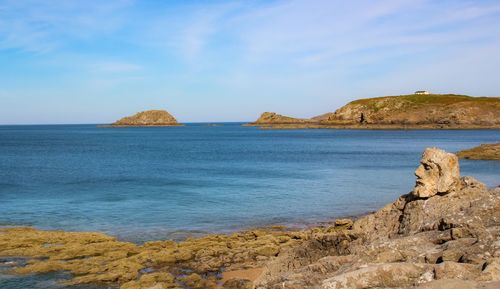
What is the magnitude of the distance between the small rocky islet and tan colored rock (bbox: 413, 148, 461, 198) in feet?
0.13

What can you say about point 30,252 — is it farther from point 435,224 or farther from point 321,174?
point 321,174

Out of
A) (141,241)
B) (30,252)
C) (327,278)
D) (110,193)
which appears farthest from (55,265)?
Answer: (110,193)

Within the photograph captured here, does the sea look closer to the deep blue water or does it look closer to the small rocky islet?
the deep blue water

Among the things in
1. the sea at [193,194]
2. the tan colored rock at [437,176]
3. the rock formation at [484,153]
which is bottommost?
the sea at [193,194]

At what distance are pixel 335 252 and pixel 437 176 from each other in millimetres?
5876

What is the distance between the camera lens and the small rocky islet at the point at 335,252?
10.2 m

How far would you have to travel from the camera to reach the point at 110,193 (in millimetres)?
45594

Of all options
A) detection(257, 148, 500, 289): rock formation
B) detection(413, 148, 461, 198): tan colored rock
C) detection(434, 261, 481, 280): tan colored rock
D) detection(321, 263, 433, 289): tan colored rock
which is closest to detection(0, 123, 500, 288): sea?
detection(257, 148, 500, 289): rock formation

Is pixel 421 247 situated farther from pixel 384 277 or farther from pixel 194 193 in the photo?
pixel 194 193

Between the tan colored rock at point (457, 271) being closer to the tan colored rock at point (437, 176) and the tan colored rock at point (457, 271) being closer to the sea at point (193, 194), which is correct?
the tan colored rock at point (437, 176)

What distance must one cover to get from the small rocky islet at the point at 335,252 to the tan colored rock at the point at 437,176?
4 cm

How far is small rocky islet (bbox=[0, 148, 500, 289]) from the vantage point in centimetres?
1020

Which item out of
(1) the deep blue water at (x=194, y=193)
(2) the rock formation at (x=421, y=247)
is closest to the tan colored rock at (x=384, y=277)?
(2) the rock formation at (x=421, y=247)

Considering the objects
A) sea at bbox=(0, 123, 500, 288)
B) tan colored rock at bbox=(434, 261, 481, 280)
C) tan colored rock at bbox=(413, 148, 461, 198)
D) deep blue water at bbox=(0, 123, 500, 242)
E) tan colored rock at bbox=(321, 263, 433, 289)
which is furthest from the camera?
deep blue water at bbox=(0, 123, 500, 242)
